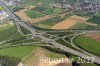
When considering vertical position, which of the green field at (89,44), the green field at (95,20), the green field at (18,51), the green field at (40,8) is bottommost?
the green field at (18,51)

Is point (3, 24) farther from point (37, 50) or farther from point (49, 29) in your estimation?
point (37, 50)

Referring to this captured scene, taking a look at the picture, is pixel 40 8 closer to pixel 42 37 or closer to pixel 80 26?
pixel 80 26

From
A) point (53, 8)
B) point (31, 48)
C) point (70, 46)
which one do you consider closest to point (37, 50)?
point (31, 48)

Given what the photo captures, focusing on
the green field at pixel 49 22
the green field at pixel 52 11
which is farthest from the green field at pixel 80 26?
the green field at pixel 52 11

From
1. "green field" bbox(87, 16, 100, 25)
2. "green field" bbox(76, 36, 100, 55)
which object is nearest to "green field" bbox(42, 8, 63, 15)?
"green field" bbox(87, 16, 100, 25)

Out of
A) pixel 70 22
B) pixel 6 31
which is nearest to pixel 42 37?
pixel 6 31

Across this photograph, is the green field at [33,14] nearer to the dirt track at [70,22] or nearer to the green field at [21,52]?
the dirt track at [70,22]

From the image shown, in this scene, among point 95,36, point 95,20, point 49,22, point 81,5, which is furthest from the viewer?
point 81,5
